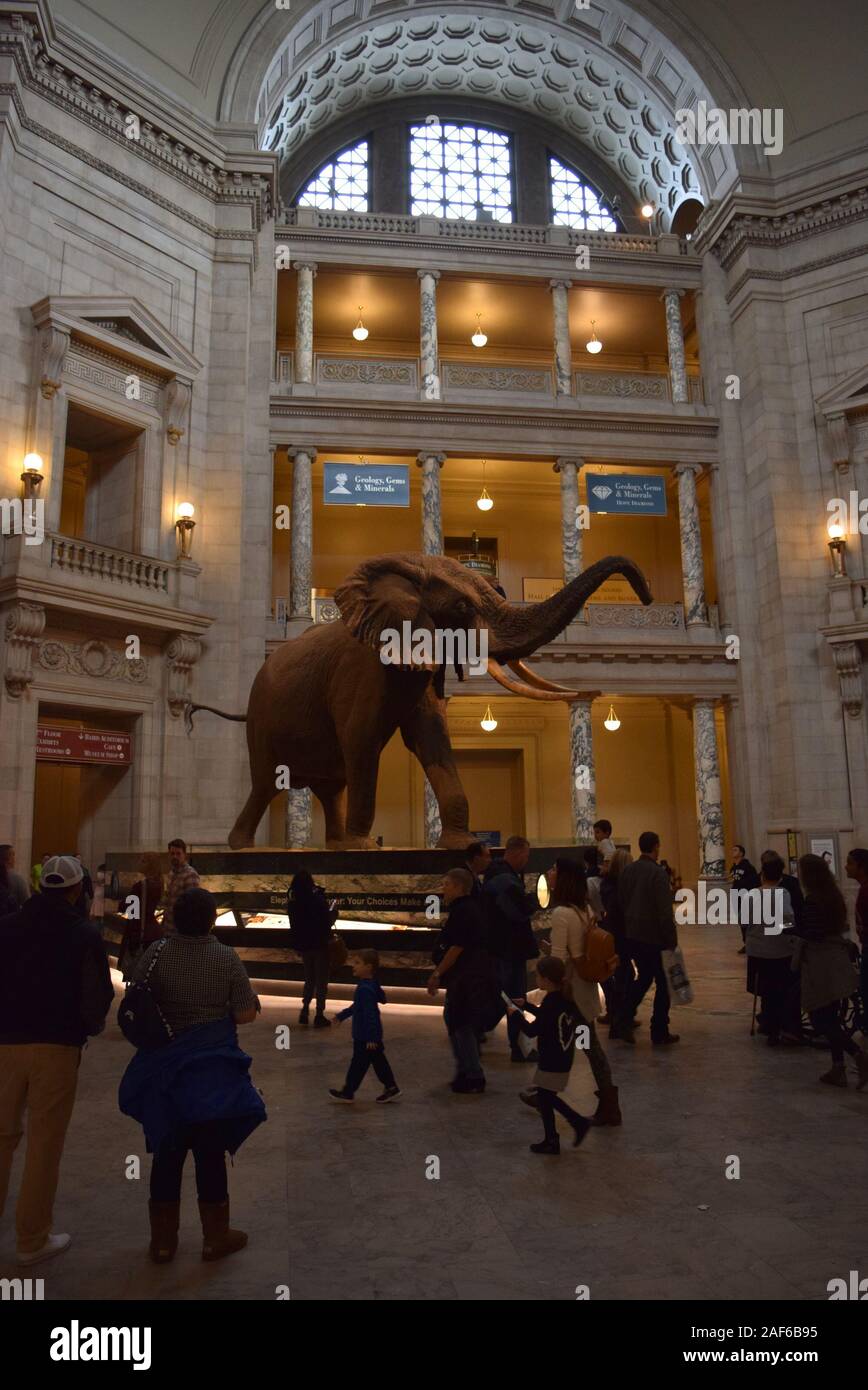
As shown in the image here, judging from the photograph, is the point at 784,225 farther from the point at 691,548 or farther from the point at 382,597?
the point at 382,597

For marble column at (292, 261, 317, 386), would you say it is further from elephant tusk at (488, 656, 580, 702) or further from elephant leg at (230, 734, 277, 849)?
elephant tusk at (488, 656, 580, 702)

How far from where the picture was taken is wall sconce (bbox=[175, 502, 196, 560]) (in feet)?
53.9

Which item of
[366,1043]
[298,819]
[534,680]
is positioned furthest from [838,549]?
[366,1043]

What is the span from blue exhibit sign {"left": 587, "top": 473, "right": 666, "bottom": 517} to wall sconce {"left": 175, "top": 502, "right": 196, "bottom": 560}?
8.19 metres

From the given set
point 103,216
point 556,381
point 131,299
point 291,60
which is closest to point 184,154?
point 103,216

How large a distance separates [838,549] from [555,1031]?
16.3 meters

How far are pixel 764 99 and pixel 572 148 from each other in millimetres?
6808

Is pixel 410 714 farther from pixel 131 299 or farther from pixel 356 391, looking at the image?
pixel 356 391

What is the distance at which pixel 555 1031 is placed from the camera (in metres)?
4.52

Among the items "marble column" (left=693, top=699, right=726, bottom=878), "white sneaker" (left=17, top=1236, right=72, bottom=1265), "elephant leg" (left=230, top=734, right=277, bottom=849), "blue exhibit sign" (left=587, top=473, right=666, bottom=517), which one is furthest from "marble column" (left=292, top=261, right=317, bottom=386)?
"white sneaker" (left=17, top=1236, right=72, bottom=1265)

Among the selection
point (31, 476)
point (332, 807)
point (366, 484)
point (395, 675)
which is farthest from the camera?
point (366, 484)

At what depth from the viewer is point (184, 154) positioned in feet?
57.7

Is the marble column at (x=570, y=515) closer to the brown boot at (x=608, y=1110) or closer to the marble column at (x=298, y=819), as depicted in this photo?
the marble column at (x=298, y=819)

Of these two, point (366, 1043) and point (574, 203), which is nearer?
point (366, 1043)
